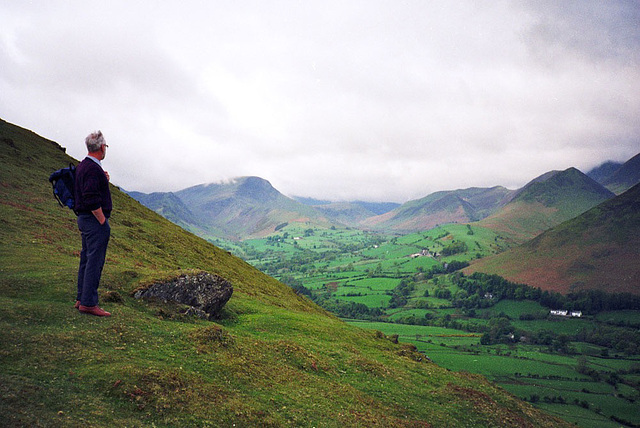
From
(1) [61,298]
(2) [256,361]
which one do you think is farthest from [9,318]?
(2) [256,361]

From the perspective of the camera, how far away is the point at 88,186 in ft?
42.0

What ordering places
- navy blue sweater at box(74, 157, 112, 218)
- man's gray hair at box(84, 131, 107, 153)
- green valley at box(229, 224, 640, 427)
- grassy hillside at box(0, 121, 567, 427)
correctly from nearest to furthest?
grassy hillside at box(0, 121, 567, 427), navy blue sweater at box(74, 157, 112, 218), man's gray hair at box(84, 131, 107, 153), green valley at box(229, 224, 640, 427)

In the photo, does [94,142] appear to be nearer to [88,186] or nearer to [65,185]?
[88,186]

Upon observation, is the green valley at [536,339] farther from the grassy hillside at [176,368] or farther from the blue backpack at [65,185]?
the blue backpack at [65,185]

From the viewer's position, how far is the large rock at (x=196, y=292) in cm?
2202

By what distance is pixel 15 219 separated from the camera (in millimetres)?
33469

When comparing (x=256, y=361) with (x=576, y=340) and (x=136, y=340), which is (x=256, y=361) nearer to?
A: (x=136, y=340)

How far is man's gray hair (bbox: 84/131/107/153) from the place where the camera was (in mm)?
13344

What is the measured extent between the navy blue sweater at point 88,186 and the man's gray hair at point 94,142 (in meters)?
0.57

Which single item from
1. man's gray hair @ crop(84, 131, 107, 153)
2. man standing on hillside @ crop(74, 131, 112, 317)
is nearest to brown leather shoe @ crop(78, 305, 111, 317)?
man standing on hillside @ crop(74, 131, 112, 317)

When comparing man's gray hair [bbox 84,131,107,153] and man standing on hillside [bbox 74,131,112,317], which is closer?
man standing on hillside [bbox 74,131,112,317]

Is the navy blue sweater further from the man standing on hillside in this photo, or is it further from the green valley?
the green valley

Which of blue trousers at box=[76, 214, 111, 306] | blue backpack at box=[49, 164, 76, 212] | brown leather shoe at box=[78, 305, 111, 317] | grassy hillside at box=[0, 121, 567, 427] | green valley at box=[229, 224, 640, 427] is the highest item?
blue backpack at box=[49, 164, 76, 212]

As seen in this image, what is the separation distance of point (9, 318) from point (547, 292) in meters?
238
